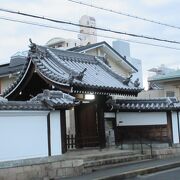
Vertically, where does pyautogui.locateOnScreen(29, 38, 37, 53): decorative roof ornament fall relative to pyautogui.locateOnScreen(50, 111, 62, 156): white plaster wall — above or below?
above

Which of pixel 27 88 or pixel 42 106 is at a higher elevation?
pixel 27 88

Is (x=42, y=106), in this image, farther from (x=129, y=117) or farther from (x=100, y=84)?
(x=129, y=117)

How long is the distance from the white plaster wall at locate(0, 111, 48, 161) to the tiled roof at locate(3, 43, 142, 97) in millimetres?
4244

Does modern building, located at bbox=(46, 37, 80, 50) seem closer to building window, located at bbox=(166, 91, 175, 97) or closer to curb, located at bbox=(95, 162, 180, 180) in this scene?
building window, located at bbox=(166, 91, 175, 97)

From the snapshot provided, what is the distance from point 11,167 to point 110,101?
954 centimetres

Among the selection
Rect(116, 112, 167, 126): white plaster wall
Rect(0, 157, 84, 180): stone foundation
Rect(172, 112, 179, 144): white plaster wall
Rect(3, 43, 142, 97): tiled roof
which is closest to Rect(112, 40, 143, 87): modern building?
Rect(3, 43, 142, 97): tiled roof

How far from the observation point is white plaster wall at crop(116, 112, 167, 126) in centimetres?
2320

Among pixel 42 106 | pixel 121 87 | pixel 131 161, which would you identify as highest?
pixel 121 87

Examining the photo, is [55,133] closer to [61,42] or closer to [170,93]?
[170,93]

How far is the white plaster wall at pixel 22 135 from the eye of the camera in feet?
45.7

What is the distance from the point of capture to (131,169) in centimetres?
1672

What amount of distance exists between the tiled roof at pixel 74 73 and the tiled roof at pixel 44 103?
102 inches

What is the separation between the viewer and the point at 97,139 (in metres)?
→ 21.9

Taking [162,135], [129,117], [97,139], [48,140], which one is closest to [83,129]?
[97,139]
